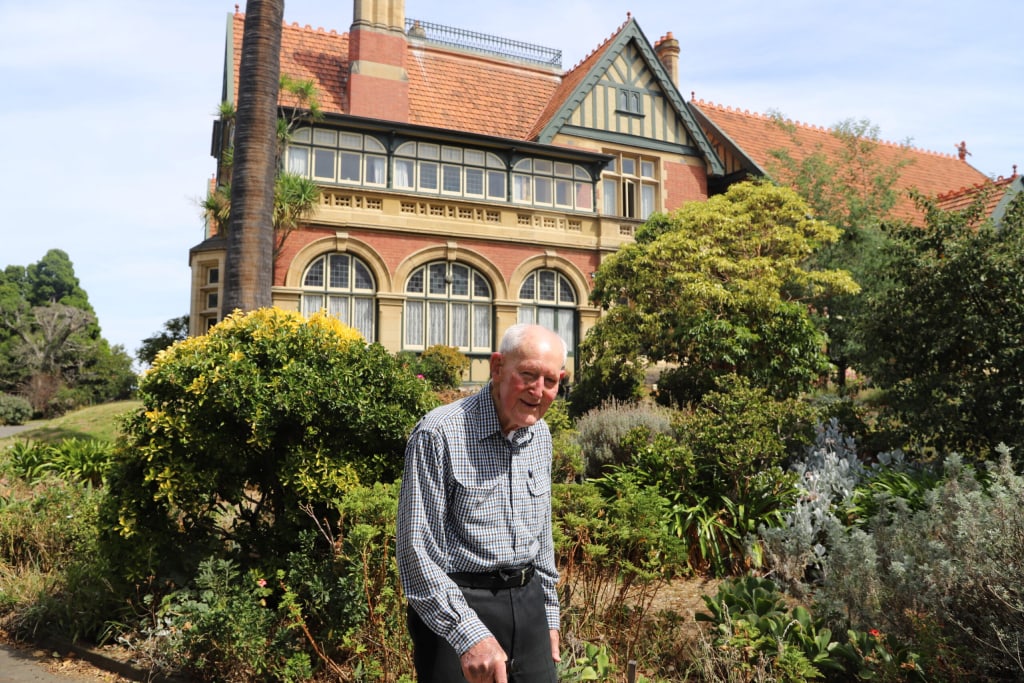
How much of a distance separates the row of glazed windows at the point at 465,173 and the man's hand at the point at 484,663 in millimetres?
18897

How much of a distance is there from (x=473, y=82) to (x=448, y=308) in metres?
8.55

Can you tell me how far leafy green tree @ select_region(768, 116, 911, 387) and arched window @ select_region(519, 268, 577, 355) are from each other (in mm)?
7044

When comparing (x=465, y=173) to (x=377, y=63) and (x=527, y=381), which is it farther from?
(x=527, y=381)

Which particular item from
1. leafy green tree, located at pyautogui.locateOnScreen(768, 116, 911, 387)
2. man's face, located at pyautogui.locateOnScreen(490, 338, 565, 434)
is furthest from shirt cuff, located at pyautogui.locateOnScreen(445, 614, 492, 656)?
leafy green tree, located at pyautogui.locateOnScreen(768, 116, 911, 387)

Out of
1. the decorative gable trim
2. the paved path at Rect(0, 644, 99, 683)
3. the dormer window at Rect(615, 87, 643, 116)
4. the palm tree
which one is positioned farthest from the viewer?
the dormer window at Rect(615, 87, 643, 116)

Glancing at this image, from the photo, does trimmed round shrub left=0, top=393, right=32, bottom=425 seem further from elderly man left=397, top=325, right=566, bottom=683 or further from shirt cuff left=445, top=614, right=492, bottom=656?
shirt cuff left=445, top=614, right=492, bottom=656

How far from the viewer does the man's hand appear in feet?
7.75

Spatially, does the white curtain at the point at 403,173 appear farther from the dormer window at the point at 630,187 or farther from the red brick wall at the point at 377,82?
the dormer window at the point at 630,187

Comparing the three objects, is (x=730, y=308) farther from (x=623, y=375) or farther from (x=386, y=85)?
(x=386, y=85)

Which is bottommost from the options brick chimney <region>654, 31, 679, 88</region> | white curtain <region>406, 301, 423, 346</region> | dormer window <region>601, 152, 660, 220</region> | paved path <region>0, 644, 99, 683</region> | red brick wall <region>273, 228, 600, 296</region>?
paved path <region>0, 644, 99, 683</region>

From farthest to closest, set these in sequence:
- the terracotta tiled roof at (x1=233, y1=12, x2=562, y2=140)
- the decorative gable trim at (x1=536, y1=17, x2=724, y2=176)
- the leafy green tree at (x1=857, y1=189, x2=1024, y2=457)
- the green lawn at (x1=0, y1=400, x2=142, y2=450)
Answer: the decorative gable trim at (x1=536, y1=17, x2=724, y2=176)
the terracotta tiled roof at (x1=233, y1=12, x2=562, y2=140)
the green lawn at (x1=0, y1=400, x2=142, y2=450)
the leafy green tree at (x1=857, y1=189, x2=1024, y2=457)

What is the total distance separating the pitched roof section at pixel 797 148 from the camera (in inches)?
1041

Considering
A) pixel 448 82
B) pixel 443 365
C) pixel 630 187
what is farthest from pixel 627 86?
Result: pixel 443 365

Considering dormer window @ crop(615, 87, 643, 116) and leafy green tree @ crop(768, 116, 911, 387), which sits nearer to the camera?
leafy green tree @ crop(768, 116, 911, 387)
